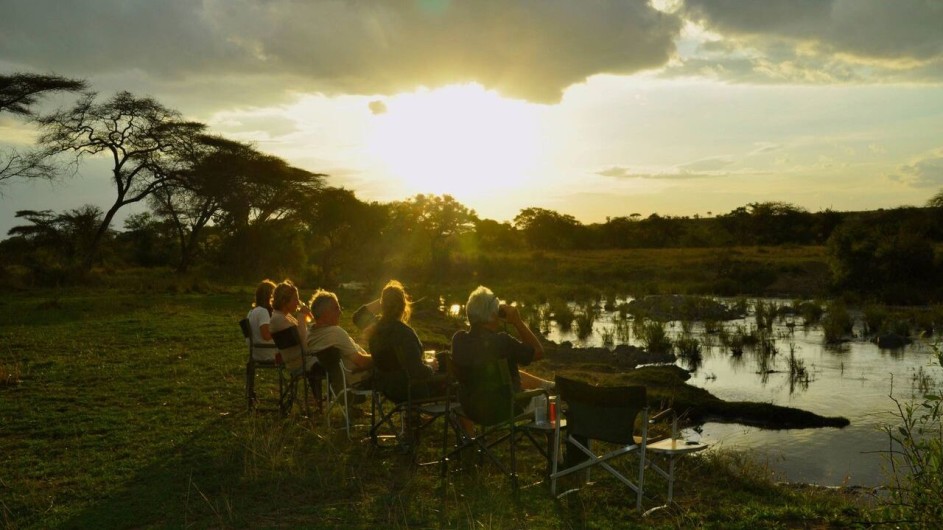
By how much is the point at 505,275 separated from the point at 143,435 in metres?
34.9

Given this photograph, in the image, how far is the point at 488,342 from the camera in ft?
18.7

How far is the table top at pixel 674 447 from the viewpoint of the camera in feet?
17.3

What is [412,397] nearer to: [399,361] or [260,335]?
[399,361]

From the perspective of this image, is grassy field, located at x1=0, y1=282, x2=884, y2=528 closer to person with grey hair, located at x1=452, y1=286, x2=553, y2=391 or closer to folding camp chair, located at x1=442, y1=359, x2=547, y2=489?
folding camp chair, located at x1=442, y1=359, x2=547, y2=489

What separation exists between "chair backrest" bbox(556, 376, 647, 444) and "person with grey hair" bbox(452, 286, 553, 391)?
0.38 metres

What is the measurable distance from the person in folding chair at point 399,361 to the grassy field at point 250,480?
493 mm

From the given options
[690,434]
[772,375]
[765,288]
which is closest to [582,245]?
[765,288]

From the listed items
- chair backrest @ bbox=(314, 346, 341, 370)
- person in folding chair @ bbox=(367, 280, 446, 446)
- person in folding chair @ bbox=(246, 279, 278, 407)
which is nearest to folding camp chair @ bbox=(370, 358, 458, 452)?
person in folding chair @ bbox=(367, 280, 446, 446)

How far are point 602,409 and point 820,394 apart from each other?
8.35 metres

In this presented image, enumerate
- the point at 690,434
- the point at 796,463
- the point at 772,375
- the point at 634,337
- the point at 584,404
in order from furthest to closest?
the point at 634,337 < the point at 772,375 < the point at 690,434 < the point at 796,463 < the point at 584,404

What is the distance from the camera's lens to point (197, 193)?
34281mm

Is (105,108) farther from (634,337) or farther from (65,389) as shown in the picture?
(65,389)

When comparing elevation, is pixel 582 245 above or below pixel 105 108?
below

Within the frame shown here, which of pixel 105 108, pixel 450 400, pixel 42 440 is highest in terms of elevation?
pixel 105 108
